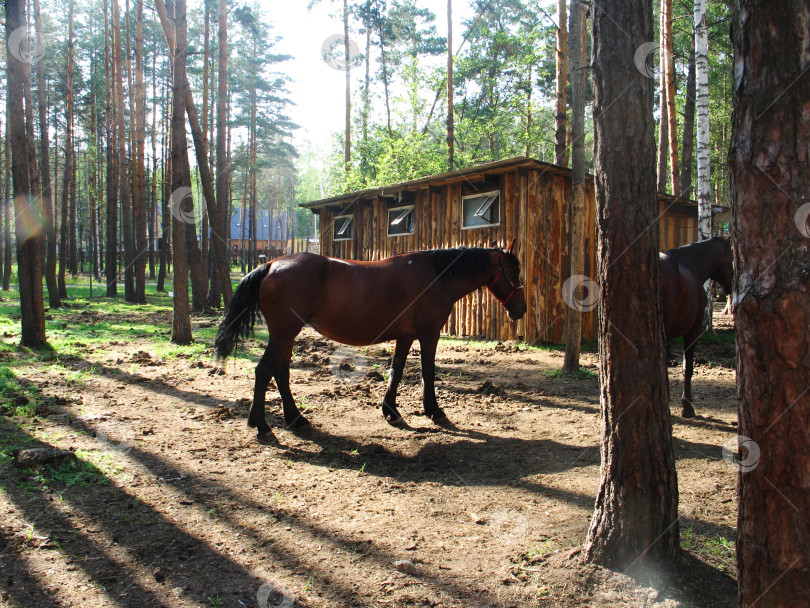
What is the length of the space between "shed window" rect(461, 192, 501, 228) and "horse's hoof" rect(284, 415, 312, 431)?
773cm

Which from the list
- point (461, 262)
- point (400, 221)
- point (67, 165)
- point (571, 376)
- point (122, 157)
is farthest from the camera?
point (67, 165)

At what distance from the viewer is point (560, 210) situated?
11602mm

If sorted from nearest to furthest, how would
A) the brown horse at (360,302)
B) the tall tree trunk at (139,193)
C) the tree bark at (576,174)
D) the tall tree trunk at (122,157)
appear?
the brown horse at (360,302) < the tree bark at (576,174) < the tall tree trunk at (122,157) < the tall tree trunk at (139,193)

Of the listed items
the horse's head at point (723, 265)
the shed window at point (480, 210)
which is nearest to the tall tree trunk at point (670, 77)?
the shed window at point (480, 210)

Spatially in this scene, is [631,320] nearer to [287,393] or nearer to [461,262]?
[461,262]

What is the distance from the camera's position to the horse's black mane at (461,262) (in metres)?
6.23

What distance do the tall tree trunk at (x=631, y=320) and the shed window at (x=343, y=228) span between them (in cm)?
1427

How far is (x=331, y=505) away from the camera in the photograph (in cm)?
379

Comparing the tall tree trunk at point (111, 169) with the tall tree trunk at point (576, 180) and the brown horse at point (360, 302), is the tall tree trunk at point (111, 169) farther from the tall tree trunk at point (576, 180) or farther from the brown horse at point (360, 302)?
the tall tree trunk at point (576, 180)

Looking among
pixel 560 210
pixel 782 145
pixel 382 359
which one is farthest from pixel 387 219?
pixel 782 145

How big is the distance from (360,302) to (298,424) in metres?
1.49

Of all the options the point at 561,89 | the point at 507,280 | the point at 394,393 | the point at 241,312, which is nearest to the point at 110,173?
the point at 561,89

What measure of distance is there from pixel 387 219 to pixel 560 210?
5.47 meters

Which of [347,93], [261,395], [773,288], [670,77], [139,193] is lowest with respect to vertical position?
[261,395]
